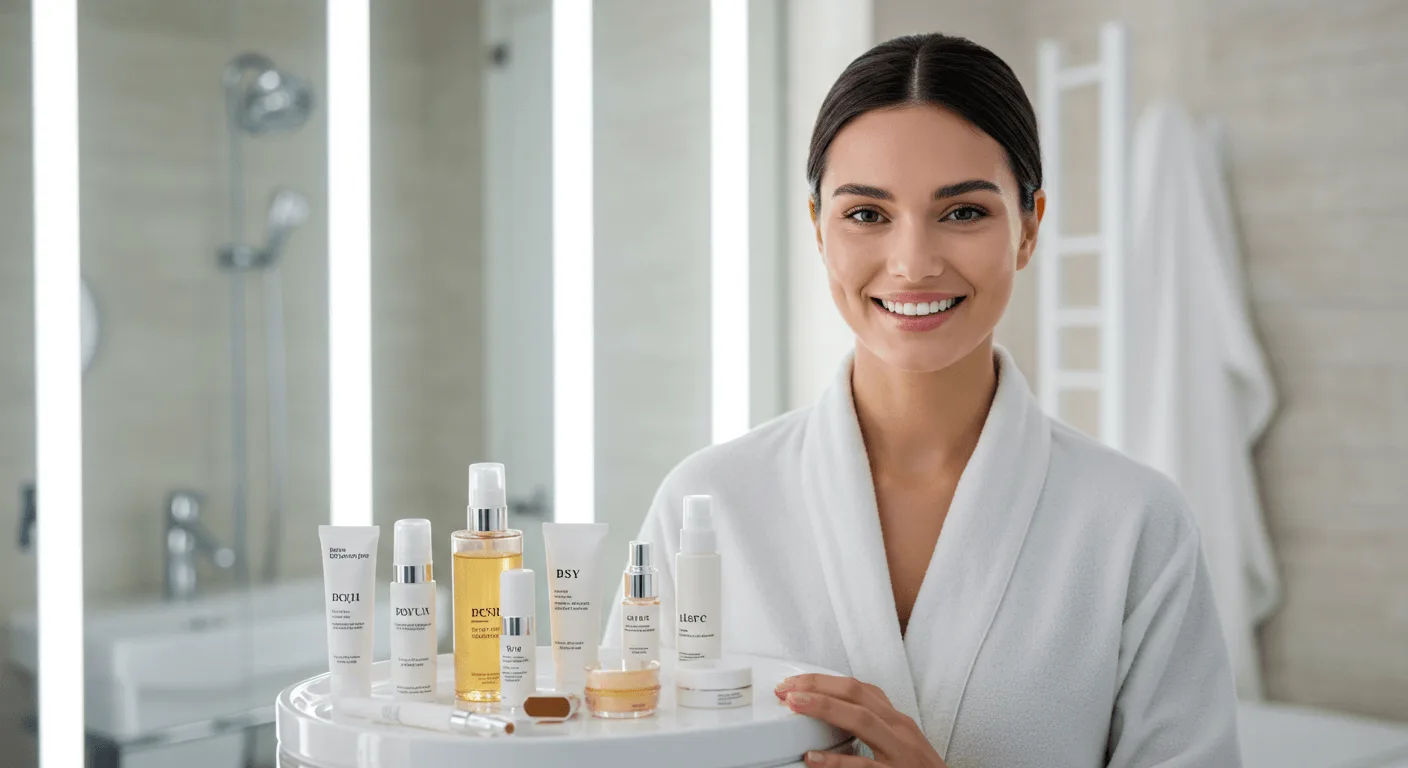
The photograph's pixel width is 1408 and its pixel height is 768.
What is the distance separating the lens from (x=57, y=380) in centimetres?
138

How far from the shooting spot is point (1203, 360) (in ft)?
7.64

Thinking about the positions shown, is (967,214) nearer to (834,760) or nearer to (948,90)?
(948,90)

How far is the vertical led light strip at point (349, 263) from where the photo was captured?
1599 millimetres

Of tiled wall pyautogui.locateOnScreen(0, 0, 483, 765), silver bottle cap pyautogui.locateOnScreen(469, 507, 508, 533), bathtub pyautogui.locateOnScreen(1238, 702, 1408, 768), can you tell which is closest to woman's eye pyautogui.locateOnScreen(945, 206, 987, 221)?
silver bottle cap pyautogui.locateOnScreen(469, 507, 508, 533)

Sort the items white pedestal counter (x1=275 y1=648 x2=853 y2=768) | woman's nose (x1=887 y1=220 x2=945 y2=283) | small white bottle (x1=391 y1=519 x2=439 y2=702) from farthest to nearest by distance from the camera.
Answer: woman's nose (x1=887 y1=220 x2=945 y2=283)
small white bottle (x1=391 y1=519 x2=439 y2=702)
white pedestal counter (x1=275 y1=648 x2=853 y2=768)

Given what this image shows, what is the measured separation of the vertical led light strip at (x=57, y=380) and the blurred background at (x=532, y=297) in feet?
0.05

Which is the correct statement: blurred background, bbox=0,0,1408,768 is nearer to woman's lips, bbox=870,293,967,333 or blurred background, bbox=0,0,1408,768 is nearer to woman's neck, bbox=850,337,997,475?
woman's neck, bbox=850,337,997,475

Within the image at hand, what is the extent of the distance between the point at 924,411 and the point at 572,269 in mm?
956

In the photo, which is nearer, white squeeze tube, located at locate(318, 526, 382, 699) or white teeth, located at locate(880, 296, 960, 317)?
white squeeze tube, located at locate(318, 526, 382, 699)

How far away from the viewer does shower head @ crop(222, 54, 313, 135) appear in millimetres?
1518

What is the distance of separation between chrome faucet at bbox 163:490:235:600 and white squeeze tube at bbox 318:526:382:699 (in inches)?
29.3

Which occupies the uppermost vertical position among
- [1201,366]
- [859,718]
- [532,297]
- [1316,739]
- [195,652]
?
[532,297]

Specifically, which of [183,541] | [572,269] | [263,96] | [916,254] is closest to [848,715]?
[916,254]

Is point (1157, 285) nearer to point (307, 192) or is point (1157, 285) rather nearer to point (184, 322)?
point (307, 192)
